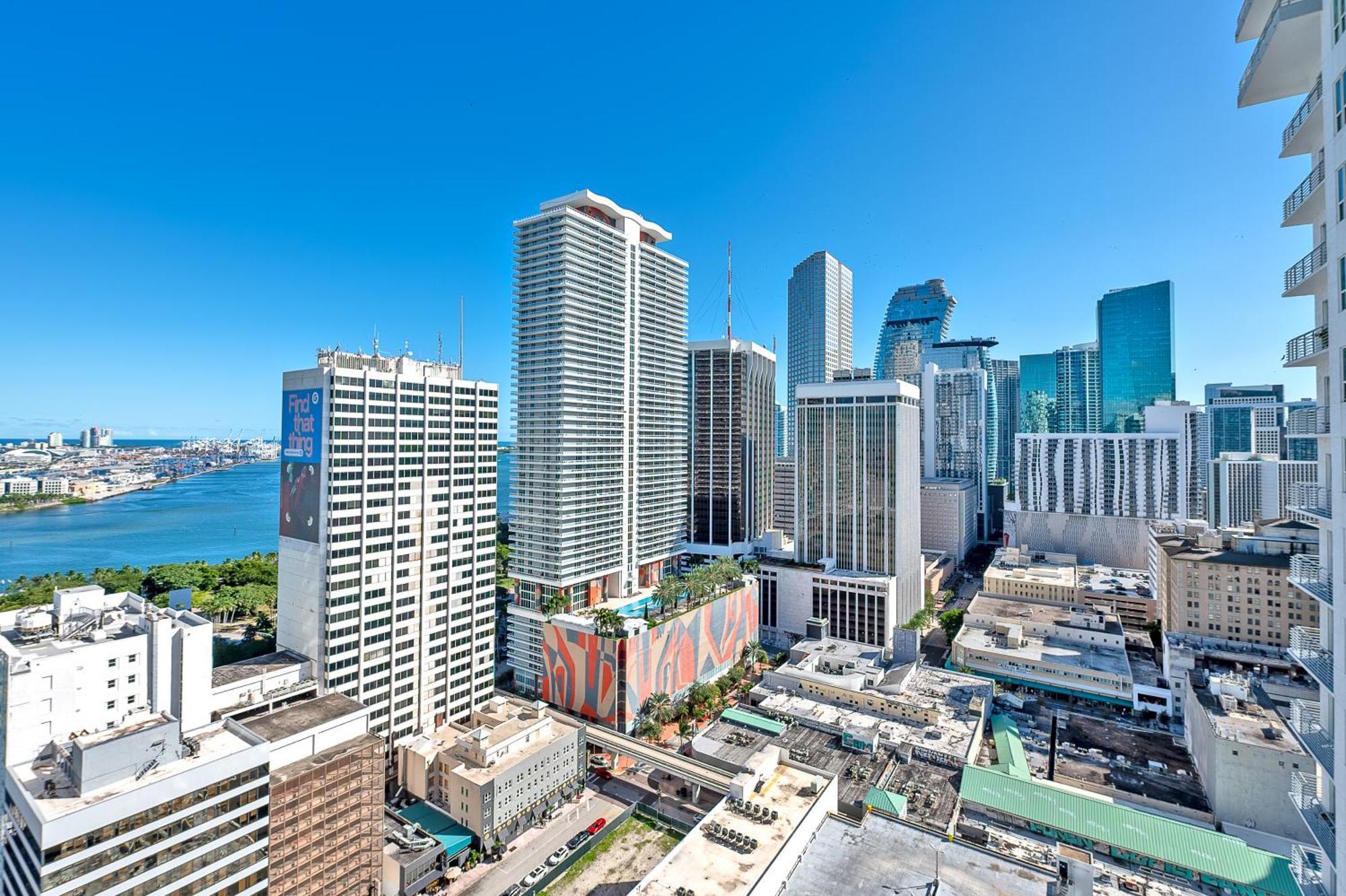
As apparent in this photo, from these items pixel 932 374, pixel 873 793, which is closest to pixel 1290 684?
pixel 873 793

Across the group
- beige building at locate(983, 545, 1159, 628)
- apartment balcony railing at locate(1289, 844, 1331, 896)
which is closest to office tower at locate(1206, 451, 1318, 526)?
beige building at locate(983, 545, 1159, 628)

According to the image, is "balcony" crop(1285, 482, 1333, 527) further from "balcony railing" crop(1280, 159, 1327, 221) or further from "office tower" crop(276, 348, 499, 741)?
"office tower" crop(276, 348, 499, 741)

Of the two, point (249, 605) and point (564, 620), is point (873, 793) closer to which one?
point (564, 620)

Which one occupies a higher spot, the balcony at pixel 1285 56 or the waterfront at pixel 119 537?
the balcony at pixel 1285 56

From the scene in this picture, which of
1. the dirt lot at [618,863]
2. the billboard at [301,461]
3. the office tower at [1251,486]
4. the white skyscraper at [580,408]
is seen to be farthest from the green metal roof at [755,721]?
the office tower at [1251,486]

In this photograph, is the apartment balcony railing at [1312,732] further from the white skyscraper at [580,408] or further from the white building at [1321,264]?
the white skyscraper at [580,408]

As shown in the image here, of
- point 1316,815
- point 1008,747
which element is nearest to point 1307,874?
point 1316,815

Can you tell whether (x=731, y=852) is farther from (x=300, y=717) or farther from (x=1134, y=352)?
(x=1134, y=352)
